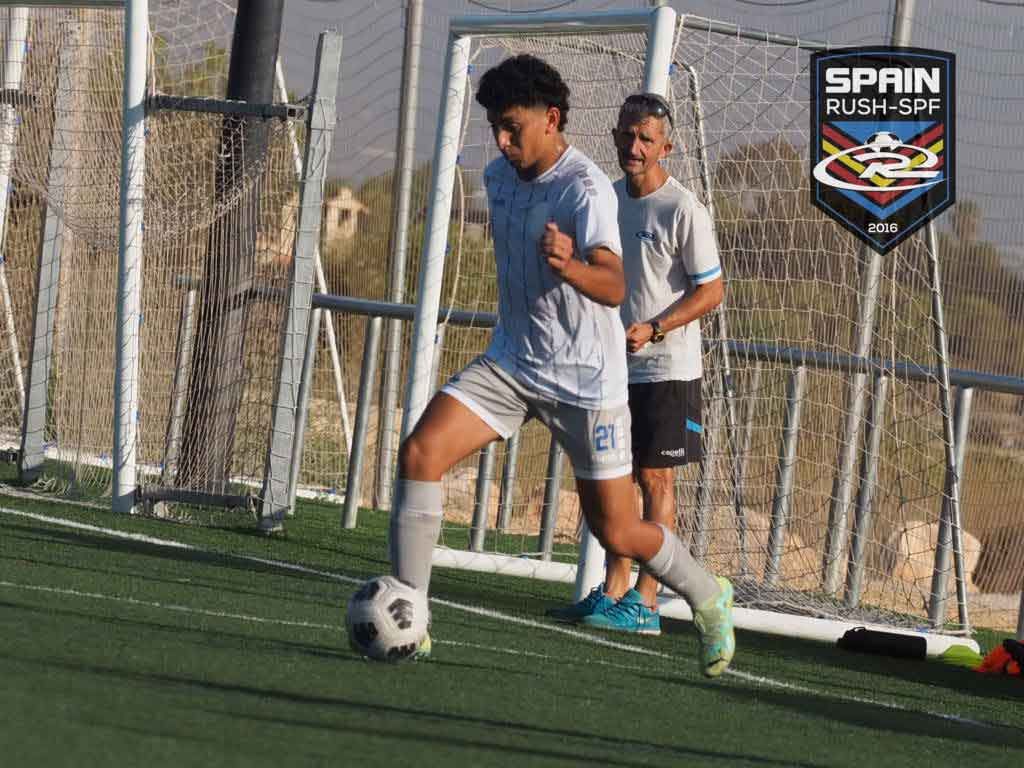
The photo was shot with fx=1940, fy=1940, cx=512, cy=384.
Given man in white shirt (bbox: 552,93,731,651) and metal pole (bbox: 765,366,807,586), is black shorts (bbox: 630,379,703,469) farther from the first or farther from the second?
metal pole (bbox: 765,366,807,586)

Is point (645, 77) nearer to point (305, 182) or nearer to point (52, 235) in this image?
point (305, 182)

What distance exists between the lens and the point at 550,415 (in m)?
6.12

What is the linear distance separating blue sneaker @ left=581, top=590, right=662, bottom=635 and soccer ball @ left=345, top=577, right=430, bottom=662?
2.07m

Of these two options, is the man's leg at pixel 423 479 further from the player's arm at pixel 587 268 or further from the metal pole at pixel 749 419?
the metal pole at pixel 749 419

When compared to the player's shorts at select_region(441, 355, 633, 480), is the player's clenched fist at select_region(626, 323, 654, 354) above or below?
above

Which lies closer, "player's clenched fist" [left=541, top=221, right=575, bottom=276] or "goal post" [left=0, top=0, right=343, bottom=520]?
"player's clenched fist" [left=541, top=221, right=575, bottom=276]

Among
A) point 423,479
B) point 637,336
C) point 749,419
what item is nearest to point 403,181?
point 749,419

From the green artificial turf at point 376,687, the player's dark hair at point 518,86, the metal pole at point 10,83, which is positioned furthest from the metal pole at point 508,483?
the player's dark hair at point 518,86

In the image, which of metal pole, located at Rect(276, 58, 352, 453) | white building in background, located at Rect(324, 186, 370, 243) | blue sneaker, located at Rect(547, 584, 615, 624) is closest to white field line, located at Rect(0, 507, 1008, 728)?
blue sneaker, located at Rect(547, 584, 615, 624)

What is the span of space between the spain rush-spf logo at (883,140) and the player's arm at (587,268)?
4149 mm

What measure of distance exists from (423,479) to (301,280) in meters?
4.45

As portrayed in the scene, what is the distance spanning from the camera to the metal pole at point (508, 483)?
36.4 feet

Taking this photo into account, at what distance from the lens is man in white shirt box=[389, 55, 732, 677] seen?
19.4 feet

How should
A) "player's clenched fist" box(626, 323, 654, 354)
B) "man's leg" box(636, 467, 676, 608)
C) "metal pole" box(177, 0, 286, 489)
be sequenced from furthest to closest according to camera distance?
"metal pole" box(177, 0, 286, 489) < "man's leg" box(636, 467, 676, 608) < "player's clenched fist" box(626, 323, 654, 354)
